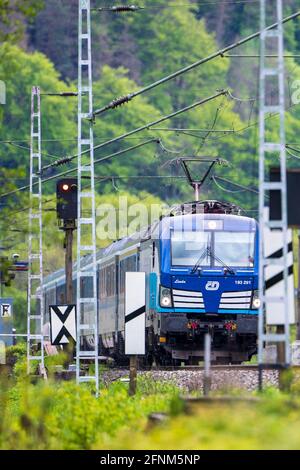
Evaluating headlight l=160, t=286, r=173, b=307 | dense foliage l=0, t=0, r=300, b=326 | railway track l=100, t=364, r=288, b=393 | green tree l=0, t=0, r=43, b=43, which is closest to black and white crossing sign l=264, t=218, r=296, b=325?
green tree l=0, t=0, r=43, b=43

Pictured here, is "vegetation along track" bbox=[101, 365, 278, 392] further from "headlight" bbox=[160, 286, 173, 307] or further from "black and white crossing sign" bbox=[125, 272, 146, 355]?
"headlight" bbox=[160, 286, 173, 307]

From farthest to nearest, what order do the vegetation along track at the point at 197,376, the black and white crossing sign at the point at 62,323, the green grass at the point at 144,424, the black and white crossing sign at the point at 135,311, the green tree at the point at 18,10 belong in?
the black and white crossing sign at the point at 62,323, the vegetation along track at the point at 197,376, the black and white crossing sign at the point at 135,311, the green tree at the point at 18,10, the green grass at the point at 144,424

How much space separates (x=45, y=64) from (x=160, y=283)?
96975mm

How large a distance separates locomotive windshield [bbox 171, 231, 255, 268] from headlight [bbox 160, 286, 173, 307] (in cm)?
52

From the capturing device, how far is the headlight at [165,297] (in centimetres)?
3338

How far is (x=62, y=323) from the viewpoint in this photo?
3209 centimetres

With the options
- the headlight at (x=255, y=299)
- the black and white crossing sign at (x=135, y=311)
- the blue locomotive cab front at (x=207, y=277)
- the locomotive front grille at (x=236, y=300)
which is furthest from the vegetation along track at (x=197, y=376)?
the headlight at (x=255, y=299)

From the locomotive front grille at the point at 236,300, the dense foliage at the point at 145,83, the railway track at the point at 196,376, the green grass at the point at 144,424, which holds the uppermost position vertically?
the dense foliage at the point at 145,83

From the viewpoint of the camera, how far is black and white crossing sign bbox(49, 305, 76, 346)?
1259 inches

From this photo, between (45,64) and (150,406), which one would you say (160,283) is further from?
(45,64)

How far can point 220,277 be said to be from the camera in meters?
33.3

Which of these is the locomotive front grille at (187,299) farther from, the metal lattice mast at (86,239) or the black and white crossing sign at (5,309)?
the black and white crossing sign at (5,309)

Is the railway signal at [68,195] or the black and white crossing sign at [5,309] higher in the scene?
the railway signal at [68,195]

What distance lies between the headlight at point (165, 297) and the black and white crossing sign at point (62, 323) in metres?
2.02
